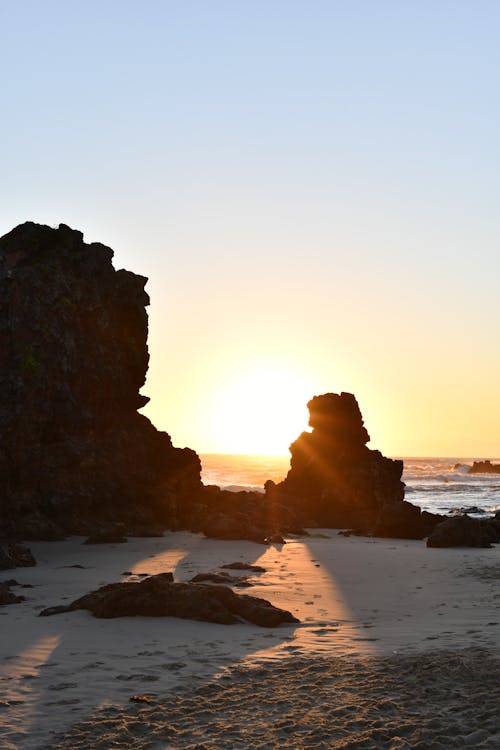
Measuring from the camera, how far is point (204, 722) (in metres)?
7.98

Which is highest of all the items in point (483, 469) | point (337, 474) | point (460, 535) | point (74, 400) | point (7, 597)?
point (74, 400)

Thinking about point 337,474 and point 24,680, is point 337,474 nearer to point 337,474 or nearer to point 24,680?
point 337,474

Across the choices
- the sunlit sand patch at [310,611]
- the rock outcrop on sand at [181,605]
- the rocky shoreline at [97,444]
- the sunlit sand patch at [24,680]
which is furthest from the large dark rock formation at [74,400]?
the sunlit sand patch at [24,680]

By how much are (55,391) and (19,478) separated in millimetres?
3600

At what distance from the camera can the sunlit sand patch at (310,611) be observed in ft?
36.4

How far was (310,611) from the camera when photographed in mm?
14398

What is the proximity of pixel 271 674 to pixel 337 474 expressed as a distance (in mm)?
30665

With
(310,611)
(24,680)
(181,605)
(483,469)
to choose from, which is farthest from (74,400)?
(483,469)

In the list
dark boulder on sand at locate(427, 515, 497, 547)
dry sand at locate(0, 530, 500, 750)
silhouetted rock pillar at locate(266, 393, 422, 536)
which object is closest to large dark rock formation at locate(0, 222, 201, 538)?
silhouetted rock pillar at locate(266, 393, 422, 536)

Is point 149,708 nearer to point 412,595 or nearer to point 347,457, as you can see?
point 412,595

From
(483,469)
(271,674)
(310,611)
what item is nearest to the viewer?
(271,674)

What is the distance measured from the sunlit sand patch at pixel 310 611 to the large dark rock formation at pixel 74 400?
29.3 ft

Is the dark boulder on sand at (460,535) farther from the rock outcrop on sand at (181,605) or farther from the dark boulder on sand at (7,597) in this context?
the dark boulder on sand at (7,597)

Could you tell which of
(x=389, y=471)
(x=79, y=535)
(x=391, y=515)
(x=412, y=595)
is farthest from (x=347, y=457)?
(x=412, y=595)
